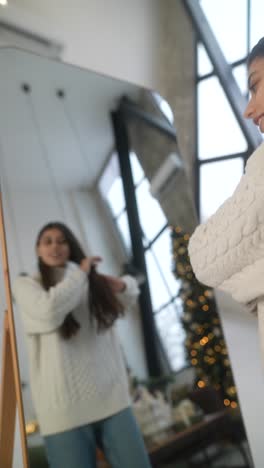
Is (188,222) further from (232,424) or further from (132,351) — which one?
(232,424)

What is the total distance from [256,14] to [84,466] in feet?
3.94

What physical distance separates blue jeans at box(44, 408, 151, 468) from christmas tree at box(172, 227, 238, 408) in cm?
22

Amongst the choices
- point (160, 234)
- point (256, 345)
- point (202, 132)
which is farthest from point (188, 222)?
point (256, 345)

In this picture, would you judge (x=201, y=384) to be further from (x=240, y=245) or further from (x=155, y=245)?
(x=240, y=245)

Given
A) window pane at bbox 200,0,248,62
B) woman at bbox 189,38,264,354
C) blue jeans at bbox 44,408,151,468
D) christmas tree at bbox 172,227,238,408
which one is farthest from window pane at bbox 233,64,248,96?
blue jeans at bbox 44,408,151,468

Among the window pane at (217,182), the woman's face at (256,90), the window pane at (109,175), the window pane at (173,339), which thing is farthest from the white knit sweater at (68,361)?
the woman's face at (256,90)

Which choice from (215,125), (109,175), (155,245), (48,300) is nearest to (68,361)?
(48,300)

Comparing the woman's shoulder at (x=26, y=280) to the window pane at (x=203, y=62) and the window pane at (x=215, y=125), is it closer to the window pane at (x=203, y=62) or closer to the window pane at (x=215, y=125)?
the window pane at (x=215, y=125)

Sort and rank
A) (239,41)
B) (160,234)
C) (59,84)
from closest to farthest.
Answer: (239,41), (160,234), (59,84)

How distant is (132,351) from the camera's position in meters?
1.28

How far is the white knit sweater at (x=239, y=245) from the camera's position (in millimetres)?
935

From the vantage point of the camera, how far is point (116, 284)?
52.1 inches

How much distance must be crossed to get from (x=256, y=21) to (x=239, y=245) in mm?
610

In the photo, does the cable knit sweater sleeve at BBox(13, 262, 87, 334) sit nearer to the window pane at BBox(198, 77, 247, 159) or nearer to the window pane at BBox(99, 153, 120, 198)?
the window pane at BBox(99, 153, 120, 198)
